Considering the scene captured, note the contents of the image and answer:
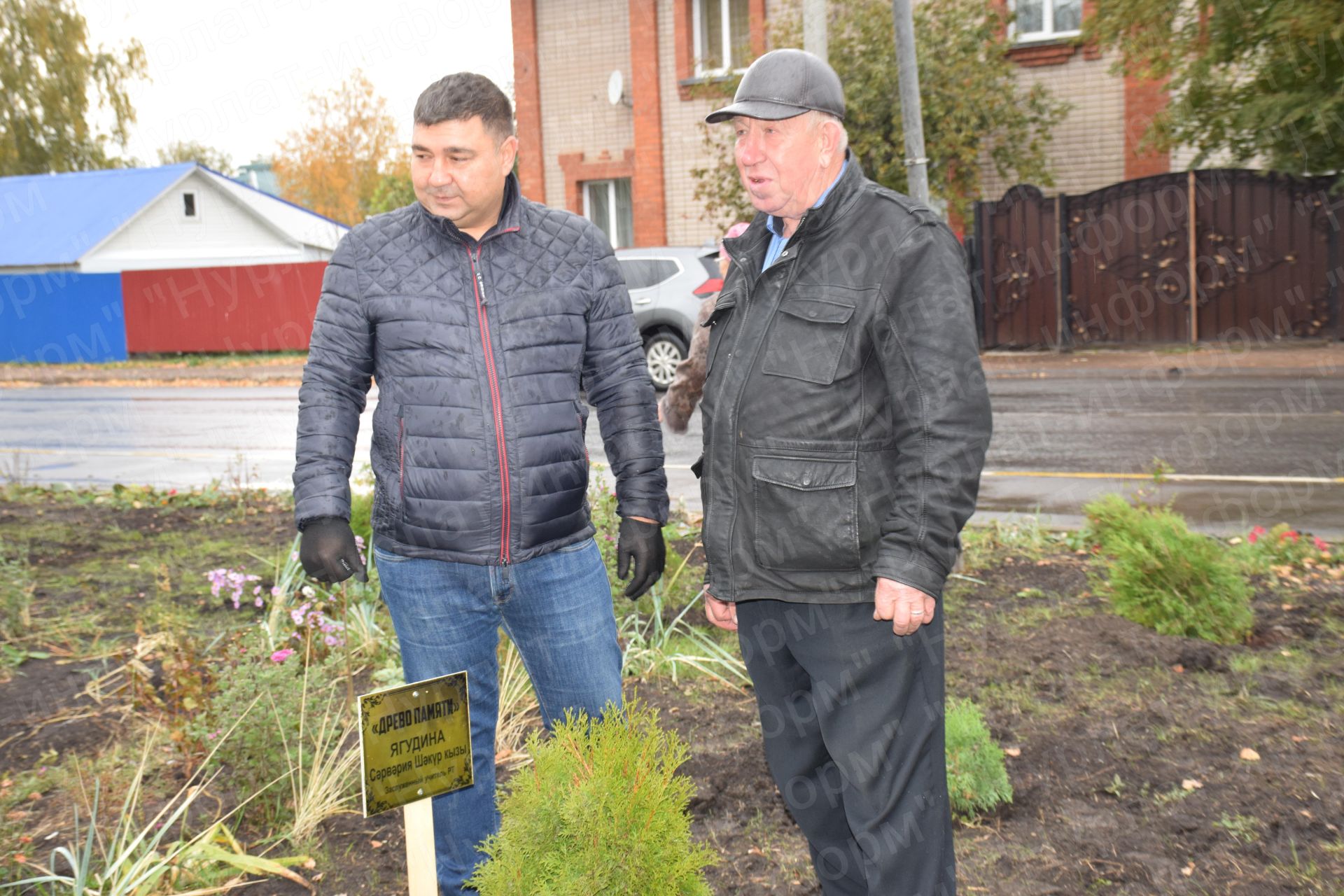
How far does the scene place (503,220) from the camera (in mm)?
2887

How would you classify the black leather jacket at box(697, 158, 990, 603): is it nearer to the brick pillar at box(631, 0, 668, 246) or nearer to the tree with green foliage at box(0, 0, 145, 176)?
the brick pillar at box(631, 0, 668, 246)

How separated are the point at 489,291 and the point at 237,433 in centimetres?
1198

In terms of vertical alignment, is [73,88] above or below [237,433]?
above

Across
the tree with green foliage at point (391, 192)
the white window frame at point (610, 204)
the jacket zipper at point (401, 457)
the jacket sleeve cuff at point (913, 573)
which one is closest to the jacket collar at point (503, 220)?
the jacket zipper at point (401, 457)

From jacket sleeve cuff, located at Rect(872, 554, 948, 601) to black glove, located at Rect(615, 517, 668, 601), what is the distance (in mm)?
738

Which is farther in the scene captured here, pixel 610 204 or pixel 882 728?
pixel 610 204

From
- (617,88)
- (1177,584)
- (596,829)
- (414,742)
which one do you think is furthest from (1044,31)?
(596,829)

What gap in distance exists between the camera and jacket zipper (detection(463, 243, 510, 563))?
2.79 m

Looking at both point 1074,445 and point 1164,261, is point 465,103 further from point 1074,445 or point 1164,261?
point 1164,261

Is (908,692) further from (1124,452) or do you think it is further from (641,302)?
(641,302)

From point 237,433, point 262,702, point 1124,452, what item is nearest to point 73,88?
point 237,433

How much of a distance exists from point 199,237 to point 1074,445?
33.9m

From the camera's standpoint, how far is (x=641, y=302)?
15352mm

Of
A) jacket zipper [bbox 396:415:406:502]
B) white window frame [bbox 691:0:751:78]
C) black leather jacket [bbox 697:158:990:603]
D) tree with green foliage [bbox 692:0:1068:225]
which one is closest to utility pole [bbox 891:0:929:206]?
black leather jacket [bbox 697:158:990:603]
